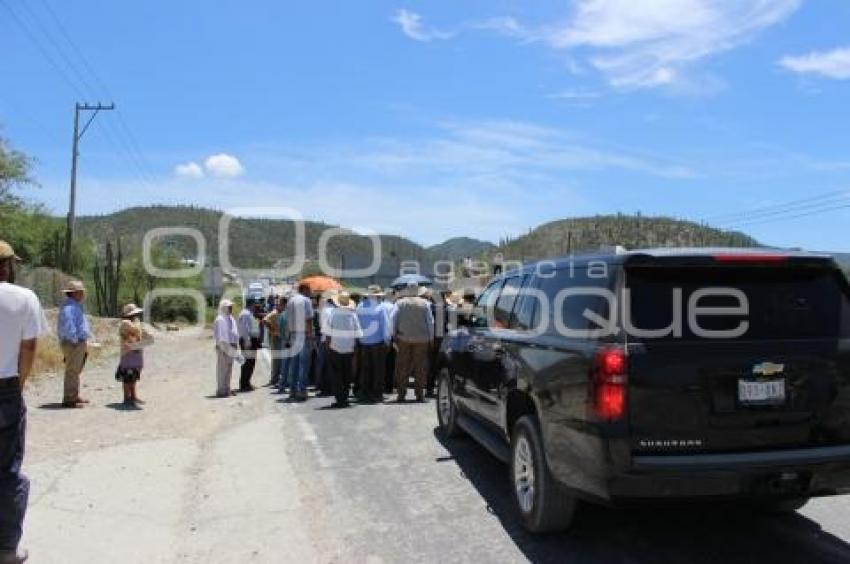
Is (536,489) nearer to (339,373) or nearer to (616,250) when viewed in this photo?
(616,250)

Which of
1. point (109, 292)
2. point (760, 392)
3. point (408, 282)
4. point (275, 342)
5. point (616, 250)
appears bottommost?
point (275, 342)

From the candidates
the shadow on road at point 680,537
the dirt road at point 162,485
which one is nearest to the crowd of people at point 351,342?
the dirt road at point 162,485

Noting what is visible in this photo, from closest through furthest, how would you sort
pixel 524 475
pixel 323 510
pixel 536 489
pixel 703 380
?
pixel 703 380 < pixel 536 489 < pixel 524 475 < pixel 323 510

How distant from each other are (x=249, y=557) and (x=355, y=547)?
73 cm

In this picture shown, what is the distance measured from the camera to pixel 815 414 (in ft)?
17.1

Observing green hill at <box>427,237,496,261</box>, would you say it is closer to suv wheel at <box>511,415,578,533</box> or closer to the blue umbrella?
the blue umbrella

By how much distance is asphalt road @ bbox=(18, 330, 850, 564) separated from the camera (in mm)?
5945

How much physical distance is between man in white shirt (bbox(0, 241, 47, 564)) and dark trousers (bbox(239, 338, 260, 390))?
1040 centimetres

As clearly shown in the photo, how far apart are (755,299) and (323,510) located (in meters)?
3.79

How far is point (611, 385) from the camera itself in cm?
508

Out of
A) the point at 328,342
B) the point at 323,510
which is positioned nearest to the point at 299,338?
the point at 328,342

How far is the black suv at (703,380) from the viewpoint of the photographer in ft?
16.6

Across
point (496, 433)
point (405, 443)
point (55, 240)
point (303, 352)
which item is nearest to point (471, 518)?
point (496, 433)

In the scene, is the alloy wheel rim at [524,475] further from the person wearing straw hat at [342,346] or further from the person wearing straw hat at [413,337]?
the person wearing straw hat at [413,337]
